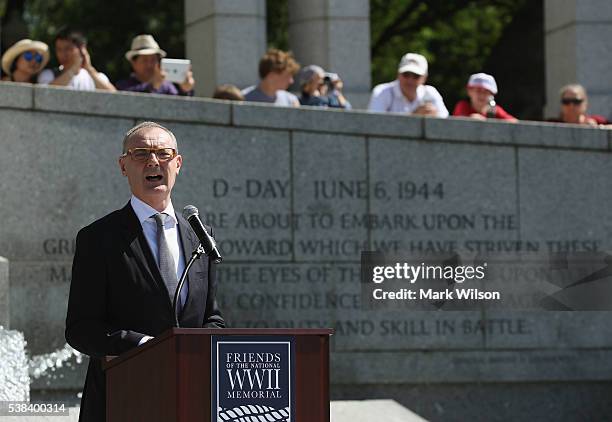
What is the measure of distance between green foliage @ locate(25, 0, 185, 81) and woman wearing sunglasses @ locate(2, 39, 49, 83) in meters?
12.7

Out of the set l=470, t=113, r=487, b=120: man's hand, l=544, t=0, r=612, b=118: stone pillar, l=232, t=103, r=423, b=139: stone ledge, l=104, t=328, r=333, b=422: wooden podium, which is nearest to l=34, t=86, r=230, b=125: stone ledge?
l=232, t=103, r=423, b=139: stone ledge

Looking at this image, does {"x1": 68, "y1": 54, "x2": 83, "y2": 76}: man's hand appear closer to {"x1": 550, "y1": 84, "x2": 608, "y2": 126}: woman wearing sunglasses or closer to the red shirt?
the red shirt

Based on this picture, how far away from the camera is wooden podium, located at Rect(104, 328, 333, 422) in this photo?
4.50 meters

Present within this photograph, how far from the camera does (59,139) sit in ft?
37.8

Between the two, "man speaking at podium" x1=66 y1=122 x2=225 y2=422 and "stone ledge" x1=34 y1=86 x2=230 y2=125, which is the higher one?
"stone ledge" x1=34 y1=86 x2=230 y2=125

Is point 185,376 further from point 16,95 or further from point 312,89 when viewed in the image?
point 312,89

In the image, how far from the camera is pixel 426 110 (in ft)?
42.5

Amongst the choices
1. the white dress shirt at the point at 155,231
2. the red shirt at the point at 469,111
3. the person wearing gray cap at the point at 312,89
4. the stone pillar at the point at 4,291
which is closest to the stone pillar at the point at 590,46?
the red shirt at the point at 469,111

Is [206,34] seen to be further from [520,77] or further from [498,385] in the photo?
→ [520,77]

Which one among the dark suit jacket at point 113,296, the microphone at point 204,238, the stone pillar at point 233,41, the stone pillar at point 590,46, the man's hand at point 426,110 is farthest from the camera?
the stone pillar at point 590,46

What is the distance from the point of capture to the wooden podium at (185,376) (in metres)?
4.50

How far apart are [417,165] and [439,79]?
15.4 metres

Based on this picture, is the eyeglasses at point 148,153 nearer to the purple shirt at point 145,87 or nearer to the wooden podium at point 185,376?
the wooden podium at point 185,376

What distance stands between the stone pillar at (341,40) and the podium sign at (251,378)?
11.3 metres
